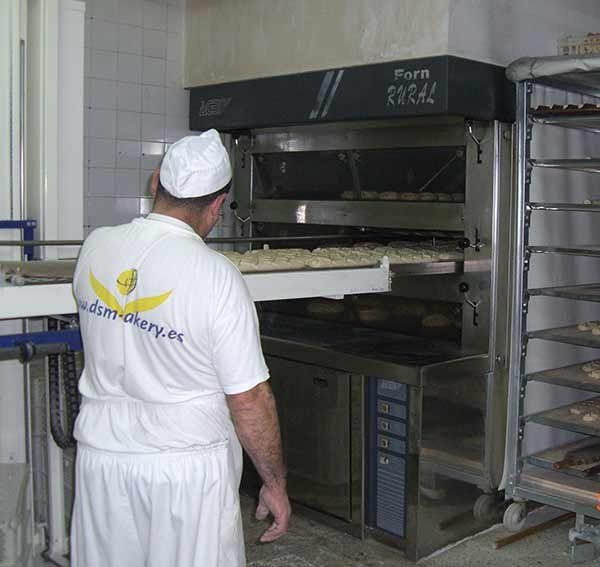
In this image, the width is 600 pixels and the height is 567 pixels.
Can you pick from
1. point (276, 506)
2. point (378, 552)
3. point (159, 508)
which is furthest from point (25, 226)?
point (378, 552)

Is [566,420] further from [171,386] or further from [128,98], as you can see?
[128,98]

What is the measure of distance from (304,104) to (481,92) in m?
0.83

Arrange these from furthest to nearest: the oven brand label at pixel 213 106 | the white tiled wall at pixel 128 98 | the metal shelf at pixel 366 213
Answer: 1. the oven brand label at pixel 213 106
2. the white tiled wall at pixel 128 98
3. the metal shelf at pixel 366 213

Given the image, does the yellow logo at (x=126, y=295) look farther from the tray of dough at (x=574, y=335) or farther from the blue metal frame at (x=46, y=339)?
the tray of dough at (x=574, y=335)

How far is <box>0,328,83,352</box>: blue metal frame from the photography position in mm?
2467

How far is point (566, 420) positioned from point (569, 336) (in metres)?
0.35

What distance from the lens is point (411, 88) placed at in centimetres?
325

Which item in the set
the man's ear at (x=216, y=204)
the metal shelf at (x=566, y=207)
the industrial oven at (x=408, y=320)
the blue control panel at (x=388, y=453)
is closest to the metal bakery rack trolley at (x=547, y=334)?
the metal shelf at (x=566, y=207)

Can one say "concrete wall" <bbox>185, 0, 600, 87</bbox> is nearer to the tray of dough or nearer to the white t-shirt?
the tray of dough

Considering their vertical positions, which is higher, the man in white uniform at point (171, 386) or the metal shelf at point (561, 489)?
the man in white uniform at point (171, 386)

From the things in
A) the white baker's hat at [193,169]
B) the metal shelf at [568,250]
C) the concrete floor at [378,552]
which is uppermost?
the white baker's hat at [193,169]

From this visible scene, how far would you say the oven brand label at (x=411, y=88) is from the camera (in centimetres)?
319

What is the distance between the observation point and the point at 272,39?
3893 millimetres

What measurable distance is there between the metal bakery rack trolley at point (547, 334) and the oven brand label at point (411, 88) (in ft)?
1.10
